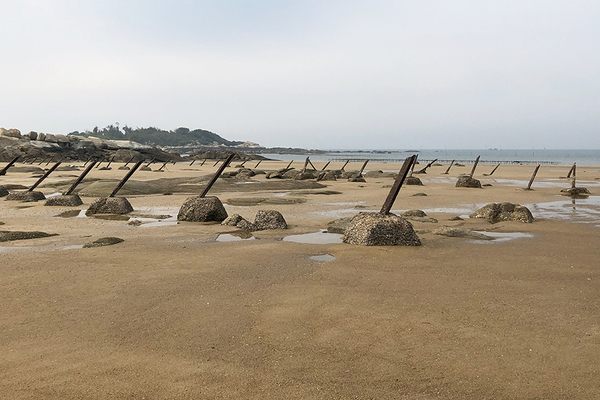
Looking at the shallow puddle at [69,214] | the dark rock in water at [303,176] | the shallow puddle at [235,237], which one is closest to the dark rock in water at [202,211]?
the shallow puddle at [235,237]

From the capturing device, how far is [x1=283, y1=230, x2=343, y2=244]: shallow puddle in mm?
8164

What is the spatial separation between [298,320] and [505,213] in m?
8.10

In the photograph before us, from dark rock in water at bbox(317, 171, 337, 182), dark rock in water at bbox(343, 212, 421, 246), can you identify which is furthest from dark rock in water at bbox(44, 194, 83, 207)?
dark rock in water at bbox(317, 171, 337, 182)

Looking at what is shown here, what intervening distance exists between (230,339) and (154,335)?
25.4 inches

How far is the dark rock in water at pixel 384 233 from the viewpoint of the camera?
7500 millimetres

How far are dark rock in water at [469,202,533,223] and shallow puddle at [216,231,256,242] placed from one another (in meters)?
5.60

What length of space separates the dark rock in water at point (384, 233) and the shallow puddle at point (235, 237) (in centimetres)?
192

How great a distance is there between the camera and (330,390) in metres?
3.05

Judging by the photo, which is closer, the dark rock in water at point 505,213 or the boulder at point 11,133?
the dark rock in water at point 505,213

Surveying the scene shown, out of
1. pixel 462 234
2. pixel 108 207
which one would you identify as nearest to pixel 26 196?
pixel 108 207

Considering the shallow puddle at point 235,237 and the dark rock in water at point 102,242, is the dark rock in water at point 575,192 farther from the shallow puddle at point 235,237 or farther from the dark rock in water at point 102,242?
the dark rock in water at point 102,242

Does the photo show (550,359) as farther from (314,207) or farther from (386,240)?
(314,207)

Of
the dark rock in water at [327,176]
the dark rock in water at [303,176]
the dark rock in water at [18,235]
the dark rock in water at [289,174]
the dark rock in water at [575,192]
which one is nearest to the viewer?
the dark rock in water at [18,235]

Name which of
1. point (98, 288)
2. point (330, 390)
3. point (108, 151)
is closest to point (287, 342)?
point (330, 390)
